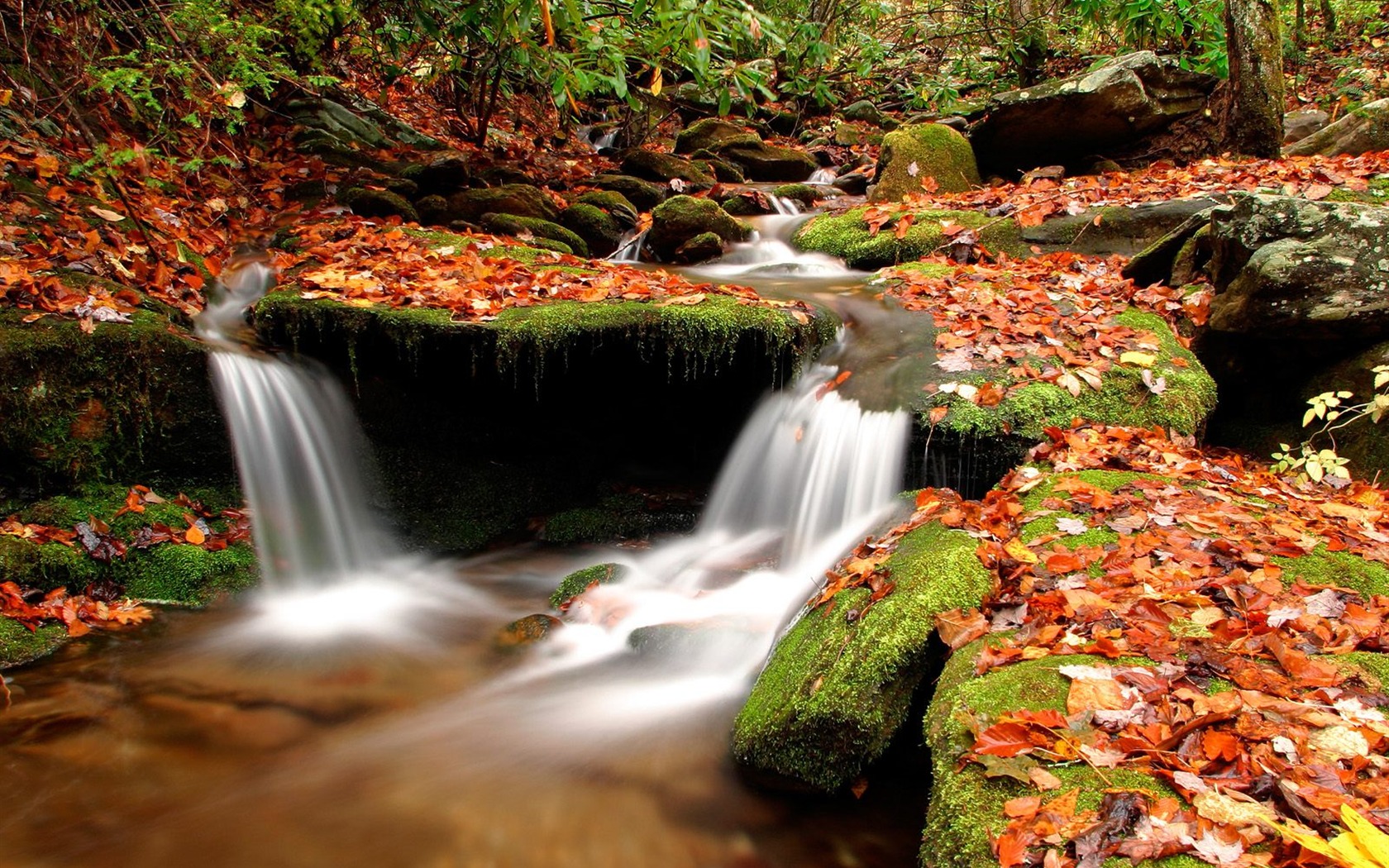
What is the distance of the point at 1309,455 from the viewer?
4383 mm

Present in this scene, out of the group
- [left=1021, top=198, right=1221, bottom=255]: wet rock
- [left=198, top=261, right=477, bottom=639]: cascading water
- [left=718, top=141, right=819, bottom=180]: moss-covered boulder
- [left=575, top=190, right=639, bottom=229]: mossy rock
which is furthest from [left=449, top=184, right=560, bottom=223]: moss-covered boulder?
[left=718, top=141, right=819, bottom=180]: moss-covered boulder

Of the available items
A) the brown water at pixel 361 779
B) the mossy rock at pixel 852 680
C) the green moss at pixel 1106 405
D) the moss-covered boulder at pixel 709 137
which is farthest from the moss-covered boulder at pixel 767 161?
the mossy rock at pixel 852 680

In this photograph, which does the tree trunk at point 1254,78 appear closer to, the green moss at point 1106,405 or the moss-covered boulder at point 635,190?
the green moss at point 1106,405

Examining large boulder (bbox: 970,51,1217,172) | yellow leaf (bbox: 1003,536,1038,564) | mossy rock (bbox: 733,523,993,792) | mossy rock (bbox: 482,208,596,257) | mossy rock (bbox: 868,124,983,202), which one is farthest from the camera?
mossy rock (bbox: 868,124,983,202)

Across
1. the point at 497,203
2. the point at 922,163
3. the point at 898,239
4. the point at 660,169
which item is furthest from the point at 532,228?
the point at 922,163

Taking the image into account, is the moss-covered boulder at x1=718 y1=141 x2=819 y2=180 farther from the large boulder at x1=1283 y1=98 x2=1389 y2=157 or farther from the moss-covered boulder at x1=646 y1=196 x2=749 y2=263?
the large boulder at x1=1283 y1=98 x2=1389 y2=157

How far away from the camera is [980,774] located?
2.13 m

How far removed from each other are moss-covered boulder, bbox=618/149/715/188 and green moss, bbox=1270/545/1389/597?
31.9 ft

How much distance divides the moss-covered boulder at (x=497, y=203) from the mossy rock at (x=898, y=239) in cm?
300

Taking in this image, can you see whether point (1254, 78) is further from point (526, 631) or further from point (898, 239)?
point (526, 631)

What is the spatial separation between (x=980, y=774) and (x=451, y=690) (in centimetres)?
287

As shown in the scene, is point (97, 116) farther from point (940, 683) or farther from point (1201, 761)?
point (1201, 761)

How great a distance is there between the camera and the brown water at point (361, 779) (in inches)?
113

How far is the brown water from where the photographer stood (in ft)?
9.41
